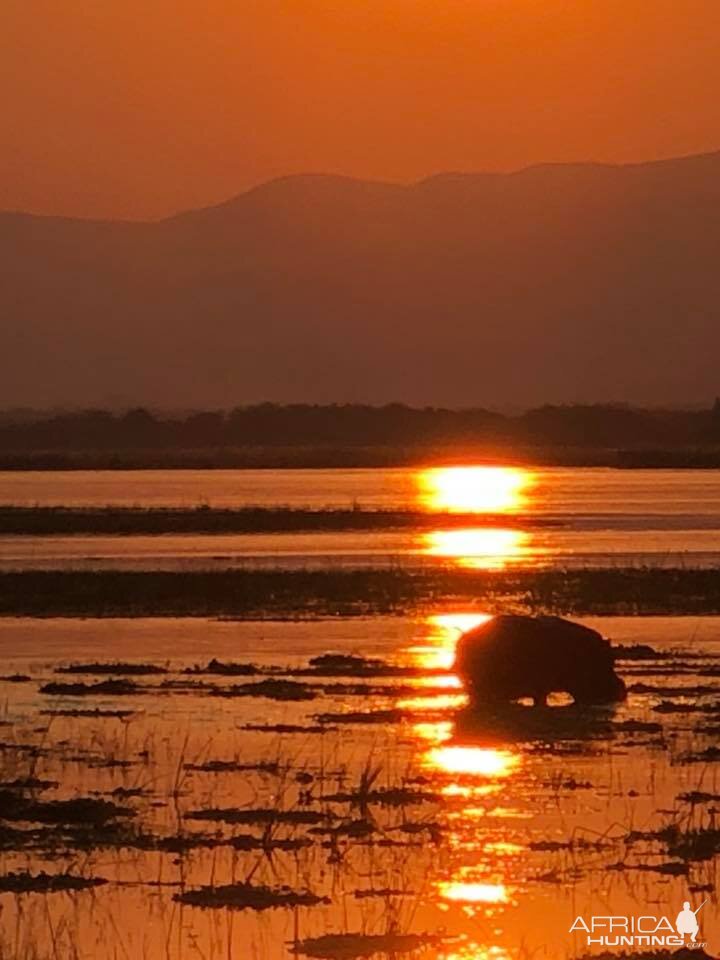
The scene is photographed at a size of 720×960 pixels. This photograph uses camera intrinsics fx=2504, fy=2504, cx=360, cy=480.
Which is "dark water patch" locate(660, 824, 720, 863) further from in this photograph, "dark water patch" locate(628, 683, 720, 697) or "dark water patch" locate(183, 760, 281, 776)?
"dark water patch" locate(628, 683, 720, 697)

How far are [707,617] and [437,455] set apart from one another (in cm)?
16349

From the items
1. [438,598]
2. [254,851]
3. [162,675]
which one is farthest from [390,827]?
[438,598]

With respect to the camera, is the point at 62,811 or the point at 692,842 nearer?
the point at 692,842

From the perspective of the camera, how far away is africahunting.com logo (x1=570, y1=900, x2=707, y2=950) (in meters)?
12.6

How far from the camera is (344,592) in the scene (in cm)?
3875

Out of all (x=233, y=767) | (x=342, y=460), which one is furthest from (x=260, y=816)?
(x=342, y=460)

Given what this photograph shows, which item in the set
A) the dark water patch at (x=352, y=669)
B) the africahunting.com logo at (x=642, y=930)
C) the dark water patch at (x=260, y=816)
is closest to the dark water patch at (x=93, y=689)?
the dark water patch at (x=352, y=669)

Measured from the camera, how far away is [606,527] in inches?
2452

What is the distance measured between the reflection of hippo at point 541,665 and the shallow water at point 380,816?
0.39 meters

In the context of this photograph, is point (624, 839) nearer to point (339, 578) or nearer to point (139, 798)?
point (139, 798)

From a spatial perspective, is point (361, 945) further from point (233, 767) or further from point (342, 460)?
point (342, 460)

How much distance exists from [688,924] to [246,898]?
241 cm

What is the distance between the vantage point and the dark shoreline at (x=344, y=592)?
35438 millimetres

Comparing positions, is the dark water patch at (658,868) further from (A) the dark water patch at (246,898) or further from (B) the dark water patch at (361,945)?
(B) the dark water patch at (361,945)
